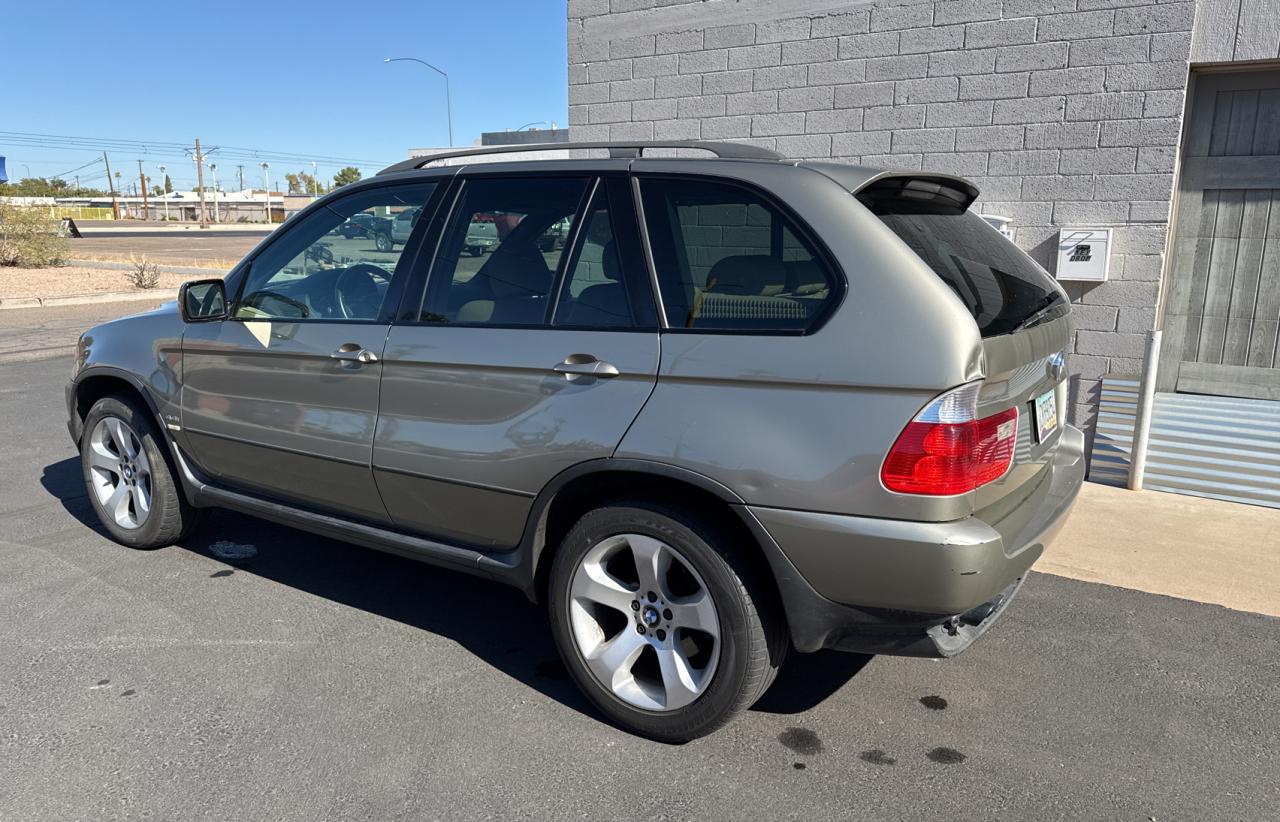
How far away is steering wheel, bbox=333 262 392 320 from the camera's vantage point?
3.71m

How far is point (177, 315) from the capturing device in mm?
4371

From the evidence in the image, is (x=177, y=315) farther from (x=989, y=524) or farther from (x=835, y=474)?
(x=989, y=524)

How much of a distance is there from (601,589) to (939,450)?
1193mm

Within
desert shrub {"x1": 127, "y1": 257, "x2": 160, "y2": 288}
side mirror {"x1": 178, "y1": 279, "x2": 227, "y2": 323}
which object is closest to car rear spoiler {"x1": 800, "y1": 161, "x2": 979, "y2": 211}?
side mirror {"x1": 178, "y1": 279, "x2": 227, "y2": 323}

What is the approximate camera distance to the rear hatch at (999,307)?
276 cm

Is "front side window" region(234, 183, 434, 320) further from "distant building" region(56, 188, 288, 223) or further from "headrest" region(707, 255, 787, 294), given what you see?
"distant building" region(56, 188, 288, 223)

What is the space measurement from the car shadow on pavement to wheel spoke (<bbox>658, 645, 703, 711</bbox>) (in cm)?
39

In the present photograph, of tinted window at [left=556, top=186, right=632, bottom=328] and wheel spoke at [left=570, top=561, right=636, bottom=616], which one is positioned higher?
tinted window at [left=556, top=186, right=632, bottom=328]

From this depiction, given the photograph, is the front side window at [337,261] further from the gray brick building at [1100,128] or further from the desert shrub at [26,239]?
the desert shrub at [26,239]

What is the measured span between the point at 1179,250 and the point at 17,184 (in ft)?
Answer: 385

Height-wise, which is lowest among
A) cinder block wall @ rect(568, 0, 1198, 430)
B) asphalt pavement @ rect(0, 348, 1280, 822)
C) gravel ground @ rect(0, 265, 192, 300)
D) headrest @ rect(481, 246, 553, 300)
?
asphalt pavement @ rect(0, 348, 1280, 822)

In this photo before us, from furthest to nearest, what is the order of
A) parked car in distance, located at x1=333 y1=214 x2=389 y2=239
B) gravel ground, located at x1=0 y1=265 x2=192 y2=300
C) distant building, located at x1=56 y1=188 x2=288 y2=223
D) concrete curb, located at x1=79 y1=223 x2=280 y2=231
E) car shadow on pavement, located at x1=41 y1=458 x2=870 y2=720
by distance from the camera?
1. distant building, located at x1=56 y1=188 x2=288 y2=223
2. concrete curb, located at x1=79 y1=223 x2=280 y2=231
3. gravel ground, located at x1=0 y1=265 x2=192 y2=300
4. parked car in distance, located at x1=333 y1=214 x2=389 y2=239
5. car shadow on pavement, located at x1=41 y1=458 x2=870 y2=720

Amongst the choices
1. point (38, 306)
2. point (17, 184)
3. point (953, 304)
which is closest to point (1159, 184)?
point (953, 304)

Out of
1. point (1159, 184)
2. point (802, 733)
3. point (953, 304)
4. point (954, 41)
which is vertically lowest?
point (802, 733)
